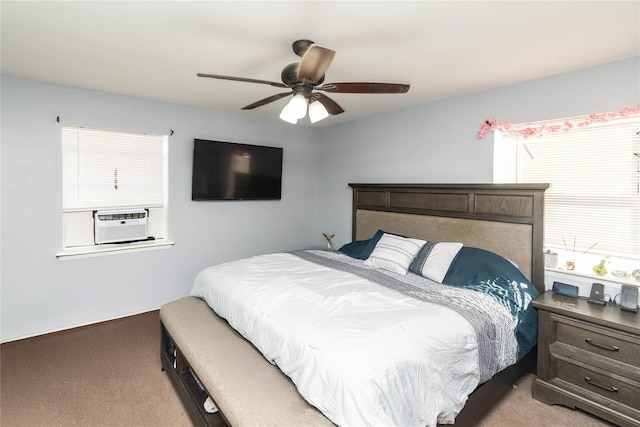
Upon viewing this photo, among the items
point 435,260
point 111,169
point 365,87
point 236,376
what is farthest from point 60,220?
point 435,260

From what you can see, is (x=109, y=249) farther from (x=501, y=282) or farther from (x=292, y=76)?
(x=501, y=282)

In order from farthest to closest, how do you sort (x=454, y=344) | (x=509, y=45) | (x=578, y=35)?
(x=509, y=45) < (x=578, y=35) < (x=454, y=344)

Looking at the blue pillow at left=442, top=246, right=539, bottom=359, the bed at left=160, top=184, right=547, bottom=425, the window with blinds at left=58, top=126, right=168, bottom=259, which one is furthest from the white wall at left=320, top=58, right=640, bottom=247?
the window with blinds at left=58, top=126, right=168, bottom=259

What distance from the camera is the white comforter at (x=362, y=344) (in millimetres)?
1444

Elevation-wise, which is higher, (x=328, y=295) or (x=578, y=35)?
(x=578, y=35)

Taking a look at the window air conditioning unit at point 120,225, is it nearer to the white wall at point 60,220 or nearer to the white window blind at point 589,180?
the white wall at point 60,220

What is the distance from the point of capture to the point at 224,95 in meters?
3.42

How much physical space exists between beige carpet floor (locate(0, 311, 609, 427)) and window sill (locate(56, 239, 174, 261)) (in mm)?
793

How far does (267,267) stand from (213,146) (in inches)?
77.3

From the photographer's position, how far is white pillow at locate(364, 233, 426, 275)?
9.84 ft

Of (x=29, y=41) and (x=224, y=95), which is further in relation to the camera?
(x=224, y=95)

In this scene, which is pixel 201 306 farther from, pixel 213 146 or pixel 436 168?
pixel 436 168

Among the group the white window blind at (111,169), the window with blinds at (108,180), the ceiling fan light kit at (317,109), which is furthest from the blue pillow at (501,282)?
the white window blind at (111,169)

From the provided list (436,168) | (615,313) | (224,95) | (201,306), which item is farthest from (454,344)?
(224,95)
